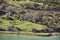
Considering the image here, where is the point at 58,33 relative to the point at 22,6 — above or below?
below

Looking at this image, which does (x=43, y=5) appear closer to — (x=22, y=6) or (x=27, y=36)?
(x=22, y=6)

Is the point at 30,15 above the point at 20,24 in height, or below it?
above

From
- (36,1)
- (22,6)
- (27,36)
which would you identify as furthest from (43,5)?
(27,36)

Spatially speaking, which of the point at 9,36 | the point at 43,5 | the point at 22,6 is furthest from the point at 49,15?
the point at 9,36

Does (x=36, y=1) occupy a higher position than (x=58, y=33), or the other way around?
(x=36, y=1)

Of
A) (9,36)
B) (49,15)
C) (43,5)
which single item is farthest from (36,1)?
(9,36)

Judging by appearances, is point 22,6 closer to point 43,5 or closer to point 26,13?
point 26,13

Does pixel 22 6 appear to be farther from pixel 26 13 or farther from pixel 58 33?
pixel 58 33

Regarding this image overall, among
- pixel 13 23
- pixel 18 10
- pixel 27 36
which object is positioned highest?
pixel 18 10
